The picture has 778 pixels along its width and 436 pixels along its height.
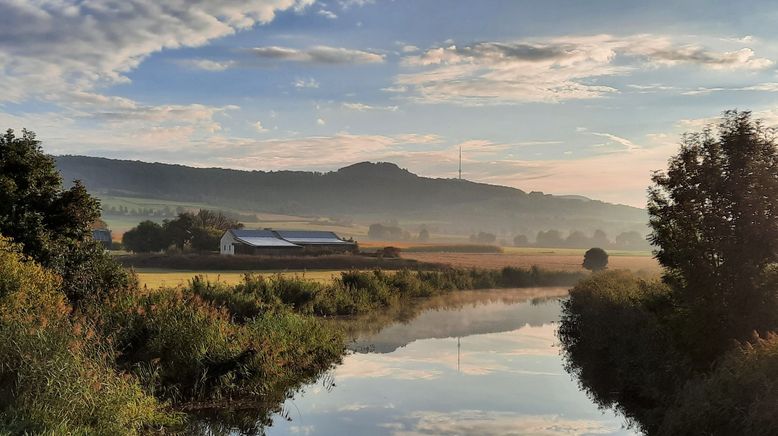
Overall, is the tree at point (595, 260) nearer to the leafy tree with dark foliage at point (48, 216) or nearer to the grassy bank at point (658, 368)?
the grassy bank at point (658, 368)

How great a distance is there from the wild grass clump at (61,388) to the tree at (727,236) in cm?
1450

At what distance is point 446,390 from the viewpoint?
22.3 meters

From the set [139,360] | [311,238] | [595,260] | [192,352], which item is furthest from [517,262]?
[139,360]

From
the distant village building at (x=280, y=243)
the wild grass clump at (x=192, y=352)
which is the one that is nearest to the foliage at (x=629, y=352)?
the wild grass clump at (x=192, y=352)

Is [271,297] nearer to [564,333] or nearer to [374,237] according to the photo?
[564,333]

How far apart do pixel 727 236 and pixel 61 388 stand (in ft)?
55.9

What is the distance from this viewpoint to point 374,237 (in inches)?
6806

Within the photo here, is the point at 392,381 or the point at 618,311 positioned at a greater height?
the point at 618,311

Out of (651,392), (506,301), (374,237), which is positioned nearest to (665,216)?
(651,392)

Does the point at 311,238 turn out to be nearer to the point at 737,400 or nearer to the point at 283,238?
the point at 283,238

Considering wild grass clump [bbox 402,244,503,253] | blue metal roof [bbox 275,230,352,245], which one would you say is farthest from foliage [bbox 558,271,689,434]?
wild grass clump [bbox 402,244,503,253]

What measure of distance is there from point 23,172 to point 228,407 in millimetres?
13232

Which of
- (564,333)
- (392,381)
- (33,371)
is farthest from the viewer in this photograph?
(564,333)

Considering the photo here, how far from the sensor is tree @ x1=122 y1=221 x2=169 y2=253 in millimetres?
96000
